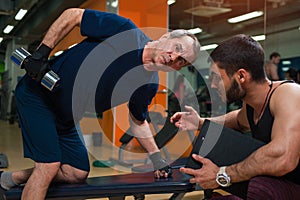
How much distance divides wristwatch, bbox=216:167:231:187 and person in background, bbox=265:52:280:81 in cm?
359

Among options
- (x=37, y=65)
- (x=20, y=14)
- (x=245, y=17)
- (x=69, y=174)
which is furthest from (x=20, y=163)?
(x=20, y=14)

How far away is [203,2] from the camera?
222 inches

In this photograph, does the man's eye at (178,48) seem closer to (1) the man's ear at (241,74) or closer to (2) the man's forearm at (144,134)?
(1) the man's ear at (241,74)

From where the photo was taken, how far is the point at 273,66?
16.2ft

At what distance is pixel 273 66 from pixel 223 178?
3.86 meters

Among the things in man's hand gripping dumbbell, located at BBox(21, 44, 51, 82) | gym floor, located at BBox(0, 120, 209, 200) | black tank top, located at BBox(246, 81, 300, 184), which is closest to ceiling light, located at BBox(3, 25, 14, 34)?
gym floor, located at BBox(0, 120, 209, 200)

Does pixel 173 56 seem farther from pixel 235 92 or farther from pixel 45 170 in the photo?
pixel 45 170

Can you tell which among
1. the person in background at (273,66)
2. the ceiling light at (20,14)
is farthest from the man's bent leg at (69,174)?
the ceiling light at (20,14)

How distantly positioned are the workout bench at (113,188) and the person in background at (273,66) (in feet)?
10.3

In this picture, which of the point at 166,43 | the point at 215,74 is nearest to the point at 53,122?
the point at 166,43

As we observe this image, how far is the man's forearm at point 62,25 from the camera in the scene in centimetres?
177

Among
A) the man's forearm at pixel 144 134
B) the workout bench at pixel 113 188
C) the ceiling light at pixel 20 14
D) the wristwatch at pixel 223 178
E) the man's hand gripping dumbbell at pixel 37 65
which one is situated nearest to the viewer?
the wristwatch at pixel 223 178

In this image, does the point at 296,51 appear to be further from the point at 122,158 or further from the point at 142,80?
the point at 142,80

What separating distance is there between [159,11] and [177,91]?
1358 millimetres
